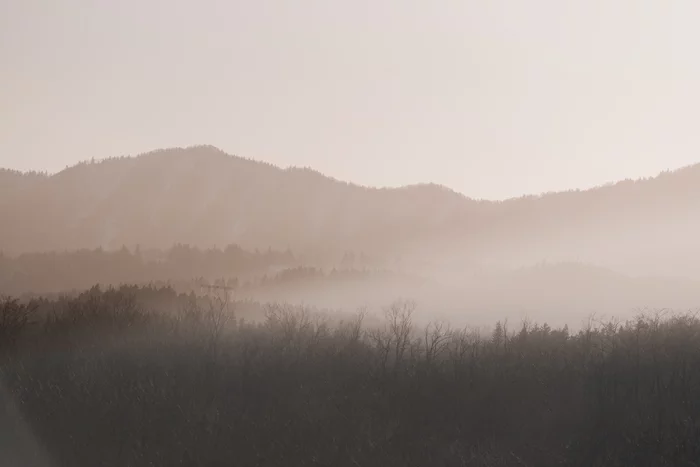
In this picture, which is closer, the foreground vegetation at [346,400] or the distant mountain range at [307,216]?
the foreground vegetation at [346,400]

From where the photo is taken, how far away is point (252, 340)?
32.3m

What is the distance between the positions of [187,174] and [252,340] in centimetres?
17199

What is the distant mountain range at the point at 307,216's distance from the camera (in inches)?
5305

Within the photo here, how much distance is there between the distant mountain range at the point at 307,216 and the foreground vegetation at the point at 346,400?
341 feet

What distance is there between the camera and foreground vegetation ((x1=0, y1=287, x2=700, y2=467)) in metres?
16.3

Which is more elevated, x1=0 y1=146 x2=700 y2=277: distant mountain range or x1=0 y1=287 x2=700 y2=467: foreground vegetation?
x1=0 y1=146 x2=700 y2=277: distant mountain range

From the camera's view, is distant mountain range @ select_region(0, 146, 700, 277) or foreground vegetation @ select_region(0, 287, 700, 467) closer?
foreground vegetation @ select_region(0, 287, 700, 467)

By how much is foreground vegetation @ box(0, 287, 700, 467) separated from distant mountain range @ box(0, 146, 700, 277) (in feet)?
341

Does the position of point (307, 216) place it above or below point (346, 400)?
above

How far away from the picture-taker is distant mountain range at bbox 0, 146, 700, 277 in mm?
134750

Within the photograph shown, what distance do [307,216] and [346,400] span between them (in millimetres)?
165125

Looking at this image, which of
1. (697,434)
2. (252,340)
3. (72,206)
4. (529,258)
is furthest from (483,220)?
(697,434)

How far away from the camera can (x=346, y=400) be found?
21391mm

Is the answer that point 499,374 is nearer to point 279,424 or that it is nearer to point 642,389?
point 642,389
